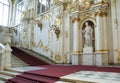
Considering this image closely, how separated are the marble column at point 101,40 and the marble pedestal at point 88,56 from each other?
1.05 ft

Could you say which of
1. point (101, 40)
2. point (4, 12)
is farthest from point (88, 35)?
point (4, 12)

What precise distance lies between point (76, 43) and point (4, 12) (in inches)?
400

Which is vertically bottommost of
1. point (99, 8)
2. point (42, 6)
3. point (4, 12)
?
point (99, 8)

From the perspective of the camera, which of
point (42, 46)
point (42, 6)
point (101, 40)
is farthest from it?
point (42, 6)

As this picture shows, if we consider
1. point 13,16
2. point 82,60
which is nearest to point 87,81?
point 82,60

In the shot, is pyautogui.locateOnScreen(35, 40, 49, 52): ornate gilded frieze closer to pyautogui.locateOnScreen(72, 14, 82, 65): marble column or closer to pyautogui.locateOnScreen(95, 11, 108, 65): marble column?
pyautogui.locateOnScreen(72, 14, 82, 65): marble column

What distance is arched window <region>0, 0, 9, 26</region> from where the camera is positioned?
1528 cm

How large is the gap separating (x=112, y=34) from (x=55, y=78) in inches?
166

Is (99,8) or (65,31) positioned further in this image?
(65,31)

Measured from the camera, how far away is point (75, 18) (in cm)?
873

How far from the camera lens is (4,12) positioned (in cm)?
1554

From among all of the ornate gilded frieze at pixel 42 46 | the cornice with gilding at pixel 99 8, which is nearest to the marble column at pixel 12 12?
the ornate gilded frieze at pixel 42 46

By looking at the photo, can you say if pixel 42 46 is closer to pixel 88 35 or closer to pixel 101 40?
pixel 88 35

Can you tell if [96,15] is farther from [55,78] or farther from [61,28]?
[55,78]
